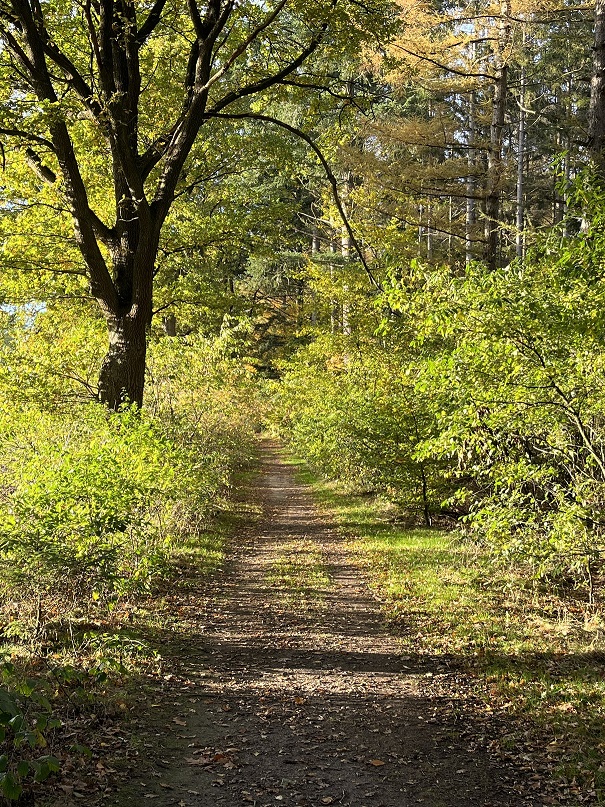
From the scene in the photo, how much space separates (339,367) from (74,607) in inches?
554

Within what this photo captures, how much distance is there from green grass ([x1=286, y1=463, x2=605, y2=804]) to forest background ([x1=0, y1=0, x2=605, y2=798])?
0.91 ft

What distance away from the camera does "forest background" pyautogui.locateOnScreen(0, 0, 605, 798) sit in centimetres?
597

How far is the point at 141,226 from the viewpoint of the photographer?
29.1 ft

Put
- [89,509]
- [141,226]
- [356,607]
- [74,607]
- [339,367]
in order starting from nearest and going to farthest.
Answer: [89,509]
[74,607]
[356,607]
[141,226]
[339,367]

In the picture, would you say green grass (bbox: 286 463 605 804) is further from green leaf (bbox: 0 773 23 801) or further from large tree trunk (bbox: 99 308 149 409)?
large tree trunk (bbox: 99 308 149 409)

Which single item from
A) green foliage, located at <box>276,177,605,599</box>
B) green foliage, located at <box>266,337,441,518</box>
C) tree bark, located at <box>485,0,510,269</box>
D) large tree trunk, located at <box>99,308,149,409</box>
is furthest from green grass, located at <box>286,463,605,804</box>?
tree bark, located at <box>485,0,510,269</box>

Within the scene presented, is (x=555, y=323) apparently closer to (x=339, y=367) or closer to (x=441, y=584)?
(x=441, y=584)

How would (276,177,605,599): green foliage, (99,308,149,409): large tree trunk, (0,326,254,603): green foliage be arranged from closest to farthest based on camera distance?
1. (0,326,254,603): green foliage
2. (276,177,605,599): green foliage
3. (99,308,149,409): large tree trunk

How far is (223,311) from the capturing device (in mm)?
16828

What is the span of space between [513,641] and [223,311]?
465 inches

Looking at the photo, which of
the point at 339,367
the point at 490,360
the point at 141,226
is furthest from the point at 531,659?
the point at 339,367

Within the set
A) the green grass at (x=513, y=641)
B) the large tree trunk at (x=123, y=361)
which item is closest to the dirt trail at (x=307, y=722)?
the green grass at (x=513, y=641)

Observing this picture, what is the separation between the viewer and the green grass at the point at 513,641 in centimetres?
478

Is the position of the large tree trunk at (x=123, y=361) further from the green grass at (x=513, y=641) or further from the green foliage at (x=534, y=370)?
the green grass at (x=513, y=641)
